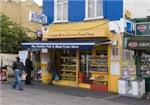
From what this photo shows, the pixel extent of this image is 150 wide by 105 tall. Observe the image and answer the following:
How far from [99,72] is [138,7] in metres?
3.88

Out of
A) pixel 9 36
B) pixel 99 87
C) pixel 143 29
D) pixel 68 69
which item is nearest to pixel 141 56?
pixel 143 29

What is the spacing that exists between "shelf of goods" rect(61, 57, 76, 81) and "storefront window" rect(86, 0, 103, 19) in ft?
8.81

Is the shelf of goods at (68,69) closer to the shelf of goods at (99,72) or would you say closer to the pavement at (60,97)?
the shelf of goods at (99,72)

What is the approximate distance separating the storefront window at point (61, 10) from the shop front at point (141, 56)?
17.0 feet

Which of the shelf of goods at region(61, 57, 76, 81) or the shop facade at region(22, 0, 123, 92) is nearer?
the shop facade at region(22, 0, 123, 92)

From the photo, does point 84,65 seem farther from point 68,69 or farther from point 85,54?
point 68,69

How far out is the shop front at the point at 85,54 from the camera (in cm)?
1897

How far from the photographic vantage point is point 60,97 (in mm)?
16469

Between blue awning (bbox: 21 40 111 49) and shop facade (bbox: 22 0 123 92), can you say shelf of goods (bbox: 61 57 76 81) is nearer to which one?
shop facade (bbox: 22 0 123 92)

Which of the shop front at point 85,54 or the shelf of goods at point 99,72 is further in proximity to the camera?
the shelf of goods at point 99,72

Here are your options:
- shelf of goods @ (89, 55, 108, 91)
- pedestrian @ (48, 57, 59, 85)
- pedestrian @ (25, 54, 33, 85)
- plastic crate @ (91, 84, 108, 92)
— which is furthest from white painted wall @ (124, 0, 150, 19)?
pedestrian @ (25, 54, 33, 85)

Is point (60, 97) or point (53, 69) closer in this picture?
point (60, 97)

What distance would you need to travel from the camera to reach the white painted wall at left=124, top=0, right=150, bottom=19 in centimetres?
1886

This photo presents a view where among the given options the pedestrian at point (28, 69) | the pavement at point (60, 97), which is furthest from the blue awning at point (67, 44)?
the pavement at point (60, 97)
